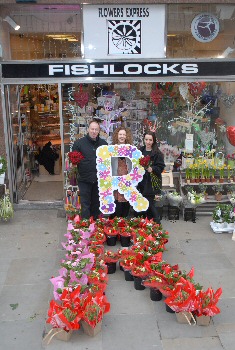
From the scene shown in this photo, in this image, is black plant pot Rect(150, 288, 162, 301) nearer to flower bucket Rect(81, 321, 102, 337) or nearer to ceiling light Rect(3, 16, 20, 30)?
flower bucket Rect(81, 321, 102, 337)

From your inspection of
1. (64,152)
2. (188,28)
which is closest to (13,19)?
(64,152)

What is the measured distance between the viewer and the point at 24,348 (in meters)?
4.67

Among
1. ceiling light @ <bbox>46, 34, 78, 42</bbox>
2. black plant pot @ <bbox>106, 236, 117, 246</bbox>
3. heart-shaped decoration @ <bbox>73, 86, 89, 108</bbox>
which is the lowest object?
black plant pot @ <bbox>106, 236, 117, 246</bbox>

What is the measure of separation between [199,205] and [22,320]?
4390 mm

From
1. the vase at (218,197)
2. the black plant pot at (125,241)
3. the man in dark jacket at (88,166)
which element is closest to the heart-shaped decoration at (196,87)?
the vase at (218,197)

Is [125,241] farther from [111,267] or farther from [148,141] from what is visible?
[148,141]

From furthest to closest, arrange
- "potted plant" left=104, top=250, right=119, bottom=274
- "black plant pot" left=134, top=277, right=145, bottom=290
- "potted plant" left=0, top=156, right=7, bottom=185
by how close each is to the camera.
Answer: "potted plant" left=0, top=156, right=7, bottom=185
"potted plant" left=104, top=250, right=119, bottom=274
"black plant pot" left=134, top=277, right=145, bottom=290

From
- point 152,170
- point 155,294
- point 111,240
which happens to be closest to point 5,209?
point 111,240

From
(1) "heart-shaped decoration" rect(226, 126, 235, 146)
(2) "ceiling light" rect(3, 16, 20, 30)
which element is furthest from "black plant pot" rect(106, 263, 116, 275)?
(2) "ceiling light" rect(3, 16, 20, 30)

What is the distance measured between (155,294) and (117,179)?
241 cm

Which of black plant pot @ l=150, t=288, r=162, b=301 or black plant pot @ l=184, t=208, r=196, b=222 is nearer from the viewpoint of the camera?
black plant pot @ l=150, t=288, r=162, b=301

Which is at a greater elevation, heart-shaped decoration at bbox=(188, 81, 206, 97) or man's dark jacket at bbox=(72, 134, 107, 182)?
heart-shaped decoration at bbox=(188, 81, 206, 97)

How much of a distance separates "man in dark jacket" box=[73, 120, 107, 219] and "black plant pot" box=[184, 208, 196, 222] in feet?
5.93

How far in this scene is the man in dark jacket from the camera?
738 cm
